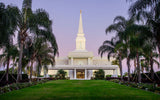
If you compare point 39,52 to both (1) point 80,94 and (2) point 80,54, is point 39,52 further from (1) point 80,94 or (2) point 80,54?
(2) point 80,54

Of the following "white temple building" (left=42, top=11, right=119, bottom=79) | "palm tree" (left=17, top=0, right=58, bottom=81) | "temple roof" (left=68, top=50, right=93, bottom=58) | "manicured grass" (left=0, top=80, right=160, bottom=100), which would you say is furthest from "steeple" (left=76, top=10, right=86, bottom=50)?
"manicured grass" (left=0, top=80, right=160, bottom=100)

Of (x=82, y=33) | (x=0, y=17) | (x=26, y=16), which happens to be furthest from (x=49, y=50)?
(x=82, y=33)

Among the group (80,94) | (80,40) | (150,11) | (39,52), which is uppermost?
(80,40)

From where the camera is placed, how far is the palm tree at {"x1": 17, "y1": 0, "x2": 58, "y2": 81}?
1733 centimetres

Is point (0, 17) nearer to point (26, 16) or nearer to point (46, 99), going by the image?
point (46, 99)

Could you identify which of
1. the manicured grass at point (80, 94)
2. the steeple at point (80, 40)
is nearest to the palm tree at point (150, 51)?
the manicured grass at point (80, 94)

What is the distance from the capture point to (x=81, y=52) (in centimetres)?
5912

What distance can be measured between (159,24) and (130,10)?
2.80 metres

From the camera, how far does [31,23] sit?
1738 cm

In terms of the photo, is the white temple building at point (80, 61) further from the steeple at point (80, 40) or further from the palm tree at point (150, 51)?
the palm tree at point (150, 51)

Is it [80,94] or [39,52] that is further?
[39,52]

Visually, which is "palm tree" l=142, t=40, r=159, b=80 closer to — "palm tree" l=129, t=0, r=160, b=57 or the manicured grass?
"palm tree" l=129, t=0, r=160, b=57

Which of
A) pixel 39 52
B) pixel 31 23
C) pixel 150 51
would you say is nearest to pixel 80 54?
pixel 39 52

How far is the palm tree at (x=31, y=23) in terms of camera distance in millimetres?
17328
